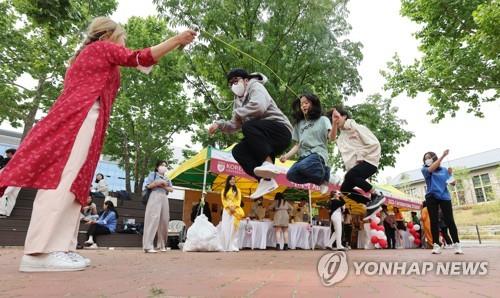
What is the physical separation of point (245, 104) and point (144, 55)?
4.41ft

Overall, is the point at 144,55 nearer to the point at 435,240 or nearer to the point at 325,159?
the point at 325,159

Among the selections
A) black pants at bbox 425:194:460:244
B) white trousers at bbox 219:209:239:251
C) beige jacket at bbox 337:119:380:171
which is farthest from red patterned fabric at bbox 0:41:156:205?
black pants at bbox 425:194:460:244

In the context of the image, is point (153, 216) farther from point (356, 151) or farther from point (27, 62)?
point (27, 62)

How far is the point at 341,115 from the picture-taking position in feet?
14.7

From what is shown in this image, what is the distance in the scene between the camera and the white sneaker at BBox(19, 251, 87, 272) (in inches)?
112

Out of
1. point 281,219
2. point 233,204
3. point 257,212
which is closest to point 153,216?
point 233,204

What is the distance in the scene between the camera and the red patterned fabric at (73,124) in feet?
9.34

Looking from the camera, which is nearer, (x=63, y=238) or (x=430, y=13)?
(x=63, y=238)

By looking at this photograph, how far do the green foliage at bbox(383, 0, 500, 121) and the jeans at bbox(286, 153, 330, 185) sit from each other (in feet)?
→ 26.5

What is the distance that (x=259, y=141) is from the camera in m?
3.86

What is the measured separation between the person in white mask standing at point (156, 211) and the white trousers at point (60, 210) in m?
4.22

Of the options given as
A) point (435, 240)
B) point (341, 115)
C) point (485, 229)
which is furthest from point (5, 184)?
point (485, 229)

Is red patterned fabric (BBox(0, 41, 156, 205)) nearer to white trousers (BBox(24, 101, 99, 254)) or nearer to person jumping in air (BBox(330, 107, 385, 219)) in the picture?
white trousers (BBox(24, 101, 99, 254))

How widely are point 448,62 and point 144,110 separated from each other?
14.6m
